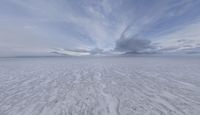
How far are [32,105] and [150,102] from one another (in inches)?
211

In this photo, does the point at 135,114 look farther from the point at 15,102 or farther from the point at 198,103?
the point at 15,102

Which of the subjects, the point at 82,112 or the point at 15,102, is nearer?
the point at 82,112

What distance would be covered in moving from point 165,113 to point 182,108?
3.03 feet

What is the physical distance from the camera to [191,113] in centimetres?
368

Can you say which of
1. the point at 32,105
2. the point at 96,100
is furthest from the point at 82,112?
the point at 32,105

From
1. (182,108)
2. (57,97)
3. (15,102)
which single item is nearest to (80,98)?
(57,97)

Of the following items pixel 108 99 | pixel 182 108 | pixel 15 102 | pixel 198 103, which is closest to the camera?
pixel 182 108

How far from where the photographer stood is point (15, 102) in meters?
4.74

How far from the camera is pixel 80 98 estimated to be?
5191 millimetres

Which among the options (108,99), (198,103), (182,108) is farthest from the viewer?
(108,99)

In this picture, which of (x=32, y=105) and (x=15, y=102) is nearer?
(x=32, y=105)

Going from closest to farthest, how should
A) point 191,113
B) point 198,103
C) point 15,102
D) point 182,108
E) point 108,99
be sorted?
point 191,113 → point 182,108 → point 198,103 → point 15,102 → point 108,99

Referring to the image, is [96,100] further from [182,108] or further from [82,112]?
[182,108]

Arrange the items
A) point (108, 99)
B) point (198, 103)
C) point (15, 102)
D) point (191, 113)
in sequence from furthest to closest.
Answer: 1. point (108, 99)
2. point (15, 102)
3. point (198, 103)
4. point (191, 113)
